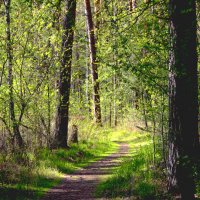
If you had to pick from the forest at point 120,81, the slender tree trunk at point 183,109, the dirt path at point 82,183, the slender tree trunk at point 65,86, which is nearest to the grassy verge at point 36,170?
the forest at point 120,81

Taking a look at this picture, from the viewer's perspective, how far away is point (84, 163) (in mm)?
14750

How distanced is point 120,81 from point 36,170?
3.56 m

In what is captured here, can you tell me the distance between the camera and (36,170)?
1118 cm

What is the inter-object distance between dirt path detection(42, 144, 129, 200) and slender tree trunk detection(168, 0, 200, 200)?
8.44 feet

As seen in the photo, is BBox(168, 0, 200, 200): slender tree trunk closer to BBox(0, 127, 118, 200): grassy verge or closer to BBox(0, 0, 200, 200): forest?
BBox(0, 0, 200, 200): forest

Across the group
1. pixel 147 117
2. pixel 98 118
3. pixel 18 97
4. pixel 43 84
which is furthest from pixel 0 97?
pixel 98 118

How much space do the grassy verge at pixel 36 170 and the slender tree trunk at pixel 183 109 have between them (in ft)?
11.3

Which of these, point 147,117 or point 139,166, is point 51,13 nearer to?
point 147,117

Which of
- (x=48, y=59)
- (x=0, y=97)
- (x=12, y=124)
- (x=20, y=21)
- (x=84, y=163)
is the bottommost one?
(x=84, y=163)

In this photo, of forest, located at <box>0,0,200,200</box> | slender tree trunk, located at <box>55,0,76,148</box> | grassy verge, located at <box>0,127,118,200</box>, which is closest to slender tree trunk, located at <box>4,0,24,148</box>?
forest, located at <box>0,0,200,200</box>

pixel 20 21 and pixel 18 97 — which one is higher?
pixel 20 21

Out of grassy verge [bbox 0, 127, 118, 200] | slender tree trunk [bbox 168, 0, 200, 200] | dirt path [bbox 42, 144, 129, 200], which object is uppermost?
slender tree trunk [bbox 168, 0, 200, 200]

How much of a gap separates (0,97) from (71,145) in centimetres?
573

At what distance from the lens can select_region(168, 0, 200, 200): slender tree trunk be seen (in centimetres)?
721
